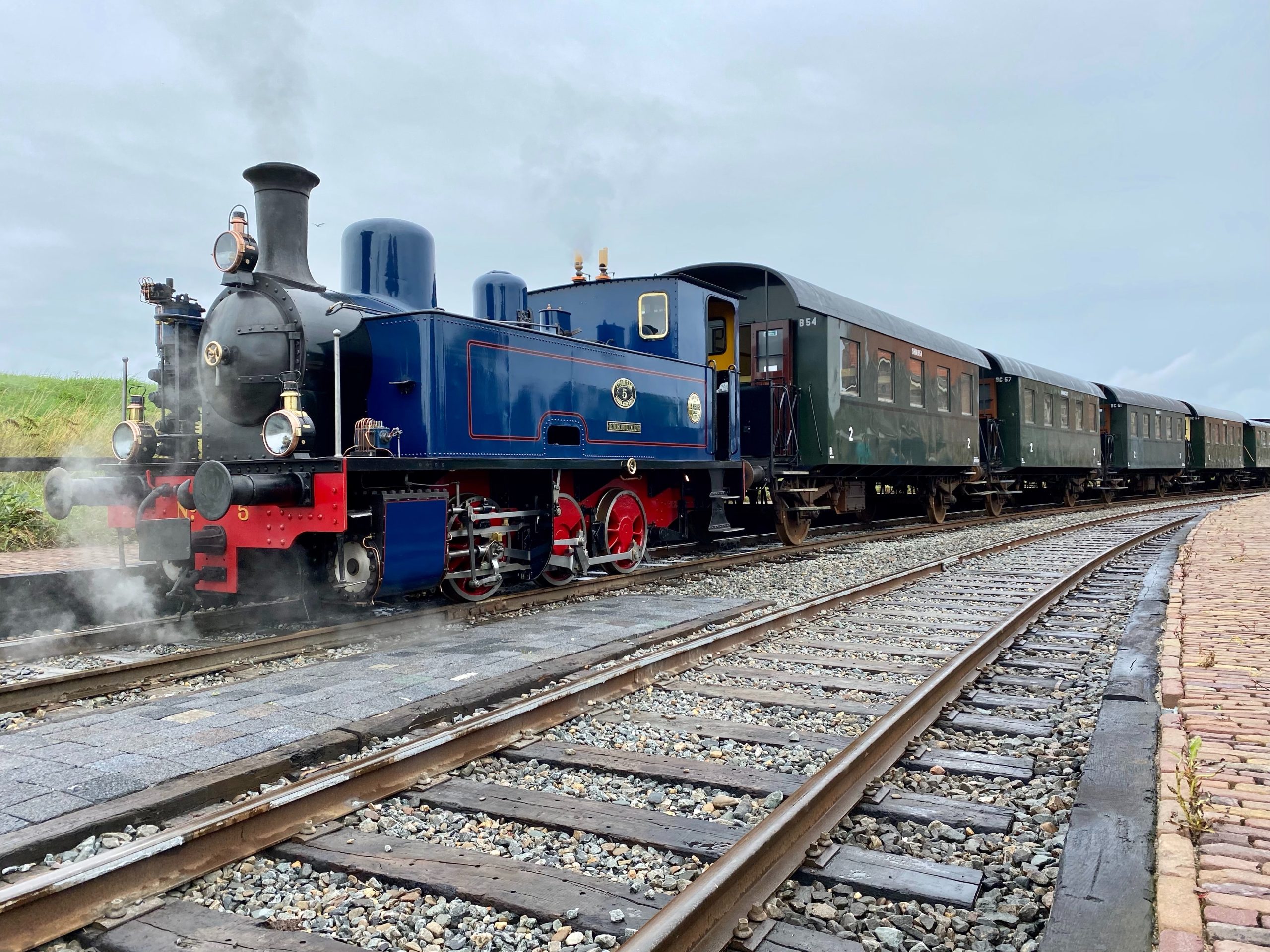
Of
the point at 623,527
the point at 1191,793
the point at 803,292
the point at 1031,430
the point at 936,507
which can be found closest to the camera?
the point at 1191,793

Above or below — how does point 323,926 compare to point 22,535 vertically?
below

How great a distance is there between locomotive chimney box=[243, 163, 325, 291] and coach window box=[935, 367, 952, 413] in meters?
10.6

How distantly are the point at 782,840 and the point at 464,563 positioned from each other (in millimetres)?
4514

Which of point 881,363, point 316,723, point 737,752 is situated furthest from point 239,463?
point 881,363

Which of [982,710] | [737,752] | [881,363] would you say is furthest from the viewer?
[881,363]

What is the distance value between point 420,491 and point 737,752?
3103mm

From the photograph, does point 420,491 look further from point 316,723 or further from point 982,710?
point 982,710

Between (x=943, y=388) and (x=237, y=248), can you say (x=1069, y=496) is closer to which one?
(x=943, y=388)

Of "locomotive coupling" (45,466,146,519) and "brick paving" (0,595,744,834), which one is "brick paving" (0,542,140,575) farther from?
"brick paving" (0,595,744,834)

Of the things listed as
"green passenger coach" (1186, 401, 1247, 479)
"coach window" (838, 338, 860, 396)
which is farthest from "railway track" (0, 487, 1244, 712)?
"green passenger coach" (1186, 401, 1247, 479)

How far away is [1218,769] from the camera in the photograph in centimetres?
284

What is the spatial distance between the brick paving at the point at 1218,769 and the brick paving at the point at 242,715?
2812 mm

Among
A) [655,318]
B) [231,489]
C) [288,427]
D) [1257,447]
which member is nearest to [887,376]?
[655,318]

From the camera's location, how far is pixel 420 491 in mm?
5809
